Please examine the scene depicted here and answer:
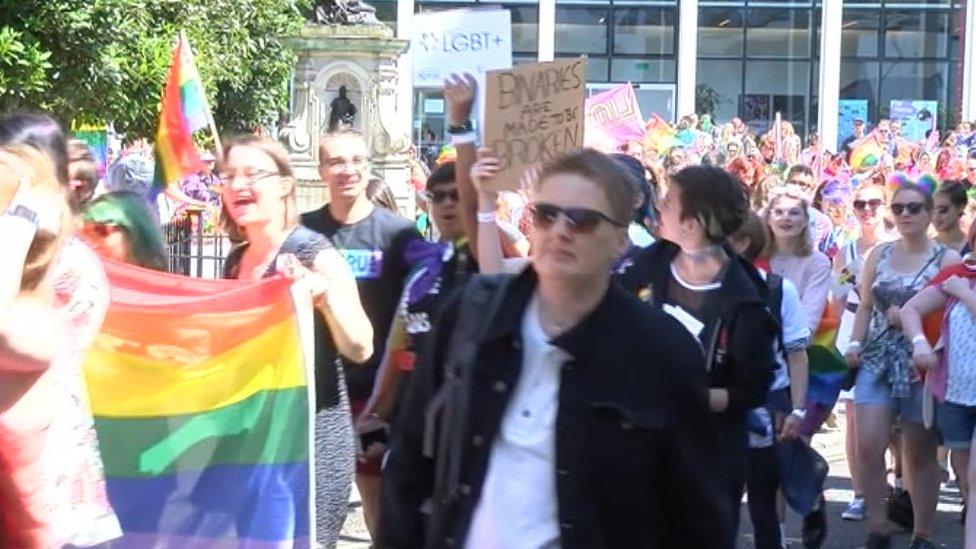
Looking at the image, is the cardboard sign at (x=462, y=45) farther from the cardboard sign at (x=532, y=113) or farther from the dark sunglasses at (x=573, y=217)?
the dark sunglasses at (x=573, y=217)

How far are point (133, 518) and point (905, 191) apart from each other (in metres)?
4.45

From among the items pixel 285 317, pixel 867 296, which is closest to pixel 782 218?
pixel 867 296

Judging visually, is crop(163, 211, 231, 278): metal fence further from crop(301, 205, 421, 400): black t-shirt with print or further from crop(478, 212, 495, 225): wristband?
crop(478, 212, 495, 225): wristband

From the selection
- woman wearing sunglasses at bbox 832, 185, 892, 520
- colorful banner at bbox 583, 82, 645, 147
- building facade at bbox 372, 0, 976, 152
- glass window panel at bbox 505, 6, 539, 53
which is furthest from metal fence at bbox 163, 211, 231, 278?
building facade at bbox 372, 0, 976, 152

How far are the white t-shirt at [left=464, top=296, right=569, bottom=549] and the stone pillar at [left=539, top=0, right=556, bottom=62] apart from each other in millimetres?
46516

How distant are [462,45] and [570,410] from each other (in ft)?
10.9

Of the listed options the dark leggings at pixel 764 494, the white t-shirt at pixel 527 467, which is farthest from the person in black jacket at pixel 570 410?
the dark leggings at pixel 764 494

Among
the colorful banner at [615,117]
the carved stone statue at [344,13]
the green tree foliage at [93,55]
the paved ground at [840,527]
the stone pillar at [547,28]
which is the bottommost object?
the paved ground at [840,527]

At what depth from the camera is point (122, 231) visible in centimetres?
605

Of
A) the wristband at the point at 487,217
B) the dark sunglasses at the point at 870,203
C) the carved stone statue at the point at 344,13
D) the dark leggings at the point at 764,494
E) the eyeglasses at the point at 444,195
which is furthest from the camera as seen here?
the carved stone statue at the point at 344,13

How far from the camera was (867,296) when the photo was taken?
891 cm

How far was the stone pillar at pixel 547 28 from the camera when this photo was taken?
49.9 m

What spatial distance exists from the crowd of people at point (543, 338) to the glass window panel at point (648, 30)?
40385mm

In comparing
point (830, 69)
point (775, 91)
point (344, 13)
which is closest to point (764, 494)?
point (344, 13)
